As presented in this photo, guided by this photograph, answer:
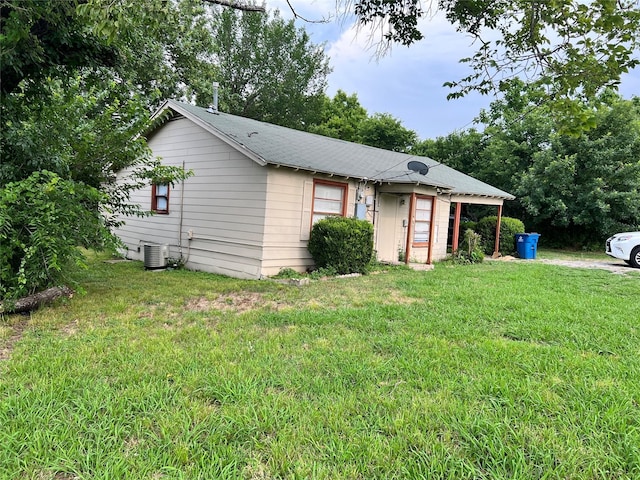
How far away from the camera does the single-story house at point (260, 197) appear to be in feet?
26.7

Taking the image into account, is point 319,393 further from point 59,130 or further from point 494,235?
point 494,235

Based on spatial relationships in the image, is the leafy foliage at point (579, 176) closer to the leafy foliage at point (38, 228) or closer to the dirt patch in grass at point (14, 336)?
the leafy foliage at point (38, 228)

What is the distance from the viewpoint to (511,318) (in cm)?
505

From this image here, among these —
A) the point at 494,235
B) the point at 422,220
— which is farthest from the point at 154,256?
the point at 494,235

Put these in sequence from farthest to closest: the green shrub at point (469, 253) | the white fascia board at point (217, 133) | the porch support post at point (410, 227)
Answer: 1. the green shrub at point (469, 253)
2. the porch support post at point (410, 227)
3. the white fascia board at point (217, 133)

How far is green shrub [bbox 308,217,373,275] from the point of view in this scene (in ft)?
27.1

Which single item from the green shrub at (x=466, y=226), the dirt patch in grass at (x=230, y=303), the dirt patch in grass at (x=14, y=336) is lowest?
the dirt patch in grass at (x=14, y=336)

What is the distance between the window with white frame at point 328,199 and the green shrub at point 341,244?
1.32ft

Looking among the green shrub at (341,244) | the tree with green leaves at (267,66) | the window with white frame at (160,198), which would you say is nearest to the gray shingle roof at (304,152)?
the green shrub at (341,244)

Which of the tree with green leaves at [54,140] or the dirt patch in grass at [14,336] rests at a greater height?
the tree with green leaves at [54,140]

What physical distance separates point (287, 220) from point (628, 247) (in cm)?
1009

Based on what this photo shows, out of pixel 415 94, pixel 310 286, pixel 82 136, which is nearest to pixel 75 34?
pixel 82 136

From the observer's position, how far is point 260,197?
8008 mm

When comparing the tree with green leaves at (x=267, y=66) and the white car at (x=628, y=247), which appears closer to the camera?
the white car at (x=628, y=247)
